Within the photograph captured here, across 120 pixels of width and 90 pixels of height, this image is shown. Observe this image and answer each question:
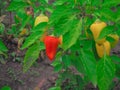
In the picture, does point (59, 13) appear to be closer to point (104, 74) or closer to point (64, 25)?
point (64, 25)

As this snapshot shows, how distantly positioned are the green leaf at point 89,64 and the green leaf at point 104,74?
0.10 metres

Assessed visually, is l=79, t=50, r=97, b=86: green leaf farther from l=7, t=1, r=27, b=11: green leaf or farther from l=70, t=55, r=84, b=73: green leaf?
l=7, t=1, r=27, b=11: green leaf

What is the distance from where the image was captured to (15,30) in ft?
11.3

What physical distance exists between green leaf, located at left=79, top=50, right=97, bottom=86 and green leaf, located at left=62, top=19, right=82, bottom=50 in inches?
10.1

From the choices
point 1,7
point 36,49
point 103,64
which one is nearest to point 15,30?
point 1,7

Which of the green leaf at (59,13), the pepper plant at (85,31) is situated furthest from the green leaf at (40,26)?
the green leaf at (59,13)

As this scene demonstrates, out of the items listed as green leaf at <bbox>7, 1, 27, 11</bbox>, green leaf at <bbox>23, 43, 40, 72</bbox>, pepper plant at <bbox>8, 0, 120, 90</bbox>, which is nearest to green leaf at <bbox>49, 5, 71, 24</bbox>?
pepper plant at <bbox>8, 0, 120, 90</bbox>

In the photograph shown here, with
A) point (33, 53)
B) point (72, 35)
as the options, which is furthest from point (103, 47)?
point (33, 53)

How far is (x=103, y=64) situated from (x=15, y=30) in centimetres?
207

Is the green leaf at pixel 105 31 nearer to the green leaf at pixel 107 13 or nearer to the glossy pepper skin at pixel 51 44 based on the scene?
the green leaf at pixel 107 13

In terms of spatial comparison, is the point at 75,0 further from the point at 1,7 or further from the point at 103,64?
the point at 1,7

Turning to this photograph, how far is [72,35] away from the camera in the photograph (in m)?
1.38

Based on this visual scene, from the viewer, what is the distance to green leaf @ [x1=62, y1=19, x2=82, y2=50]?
1.36m

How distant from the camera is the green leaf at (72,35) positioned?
1357mm
